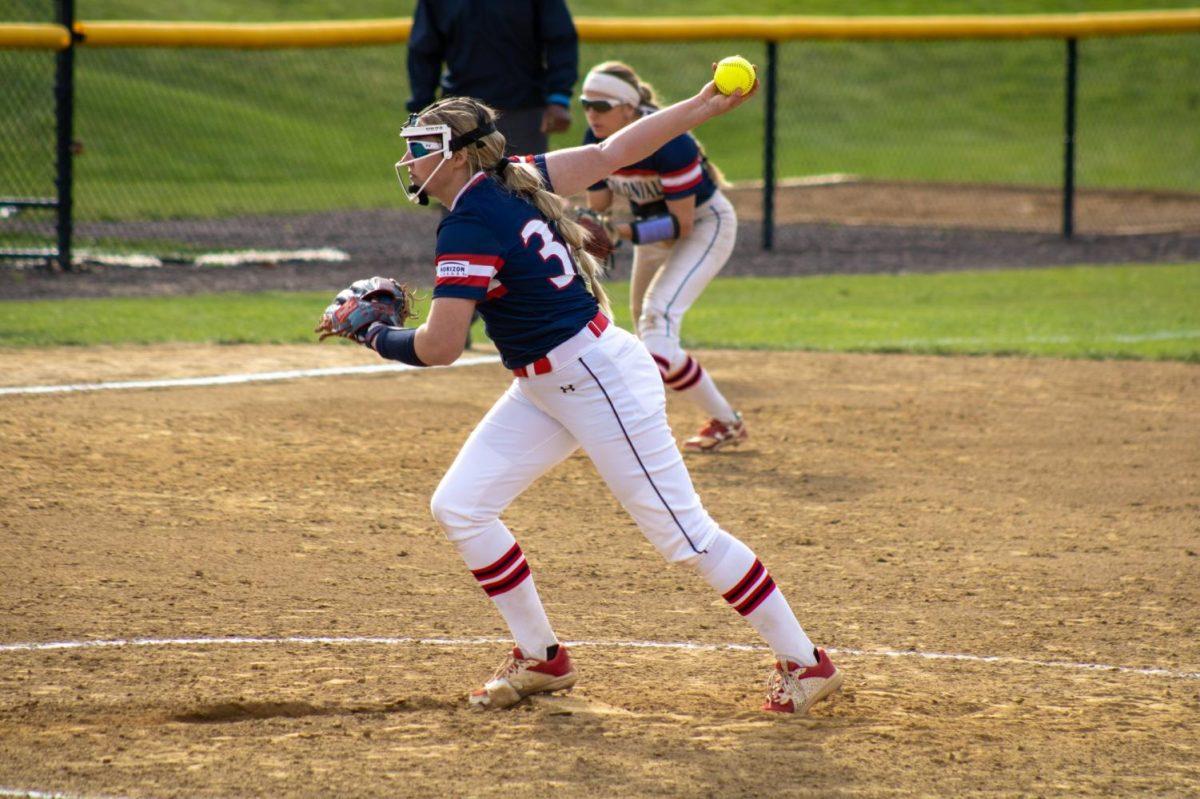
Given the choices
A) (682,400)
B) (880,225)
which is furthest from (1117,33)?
(682,400)

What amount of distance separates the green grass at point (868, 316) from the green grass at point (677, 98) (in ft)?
10.4

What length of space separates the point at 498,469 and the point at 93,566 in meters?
2.17

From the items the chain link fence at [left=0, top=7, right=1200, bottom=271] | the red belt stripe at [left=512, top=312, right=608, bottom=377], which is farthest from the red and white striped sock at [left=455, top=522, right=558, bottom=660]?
the chain link fence at [left=0, top=7, right=1200, bottom=271]

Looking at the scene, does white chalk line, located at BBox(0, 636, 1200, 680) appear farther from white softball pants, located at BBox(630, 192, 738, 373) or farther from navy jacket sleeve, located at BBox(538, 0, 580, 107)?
navy jacket sleeve, located at BBox(538, 0, 580, 107)

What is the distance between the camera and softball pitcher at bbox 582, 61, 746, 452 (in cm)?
777

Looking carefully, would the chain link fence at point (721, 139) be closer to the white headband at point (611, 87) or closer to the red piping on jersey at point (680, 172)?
the white headband at point (611, 87)

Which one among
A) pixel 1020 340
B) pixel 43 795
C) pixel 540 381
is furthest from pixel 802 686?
pixel 1020 340

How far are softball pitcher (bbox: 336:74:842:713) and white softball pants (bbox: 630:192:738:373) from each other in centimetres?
327

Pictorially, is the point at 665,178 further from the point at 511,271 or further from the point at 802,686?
the point at 802,686

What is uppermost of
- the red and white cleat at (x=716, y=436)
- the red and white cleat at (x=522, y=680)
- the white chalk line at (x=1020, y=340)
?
the red and white cleat at (x=522, y=680)

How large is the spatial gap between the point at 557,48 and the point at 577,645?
6273 mm

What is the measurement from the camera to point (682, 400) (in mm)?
9617

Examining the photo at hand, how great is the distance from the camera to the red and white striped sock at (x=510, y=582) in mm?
4637

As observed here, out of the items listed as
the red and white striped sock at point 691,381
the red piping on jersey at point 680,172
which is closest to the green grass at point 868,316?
the red and white striped sock at point 691,381
